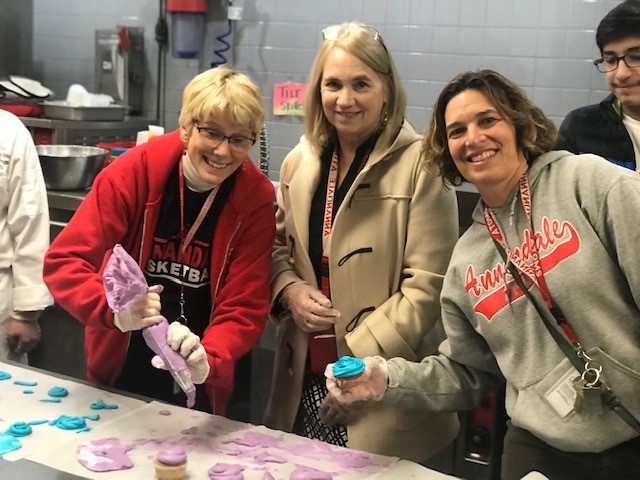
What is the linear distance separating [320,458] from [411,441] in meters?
0.34

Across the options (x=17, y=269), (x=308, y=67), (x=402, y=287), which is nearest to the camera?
(x=402, y=287)

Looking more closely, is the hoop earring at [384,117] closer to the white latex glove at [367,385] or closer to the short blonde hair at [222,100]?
the short blonde hair at [222,100]

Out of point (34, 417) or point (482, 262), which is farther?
point (34, 417)

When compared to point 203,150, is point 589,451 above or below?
below

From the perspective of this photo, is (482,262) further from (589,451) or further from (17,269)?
(17,269)

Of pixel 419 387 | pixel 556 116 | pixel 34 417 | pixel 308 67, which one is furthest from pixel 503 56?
pixel 34 417

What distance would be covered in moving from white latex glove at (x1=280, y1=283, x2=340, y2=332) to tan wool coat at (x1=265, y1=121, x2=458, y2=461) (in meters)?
0.04

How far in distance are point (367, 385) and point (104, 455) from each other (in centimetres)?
55

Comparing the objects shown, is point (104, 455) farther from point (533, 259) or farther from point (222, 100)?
point (533, 259)

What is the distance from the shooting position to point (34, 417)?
1825mm

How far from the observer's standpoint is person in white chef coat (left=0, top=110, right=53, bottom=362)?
2367mm

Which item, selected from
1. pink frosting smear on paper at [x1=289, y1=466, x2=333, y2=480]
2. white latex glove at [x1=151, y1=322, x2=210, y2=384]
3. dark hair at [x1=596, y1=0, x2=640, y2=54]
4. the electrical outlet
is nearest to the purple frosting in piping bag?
white latex glove at [x1=151, y1=322, x2=210, y2=384]

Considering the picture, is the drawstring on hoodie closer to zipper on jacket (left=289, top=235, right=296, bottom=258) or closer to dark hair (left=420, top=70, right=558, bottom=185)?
dark hair (left=420, top=70, right=558, bottom=185)

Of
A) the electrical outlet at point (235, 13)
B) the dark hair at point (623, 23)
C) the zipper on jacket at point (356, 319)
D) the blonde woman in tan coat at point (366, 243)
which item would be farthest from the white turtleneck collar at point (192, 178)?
the electrical outlet at point (235, 13)
